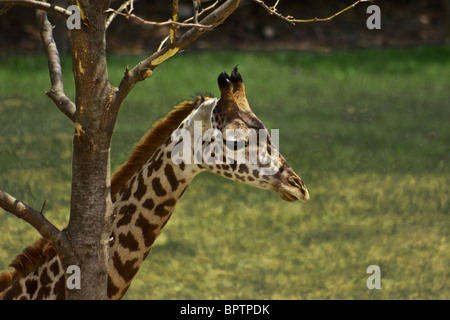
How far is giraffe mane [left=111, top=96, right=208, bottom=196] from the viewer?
203 inches

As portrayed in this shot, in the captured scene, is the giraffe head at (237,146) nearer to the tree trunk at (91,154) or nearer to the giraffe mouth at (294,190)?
the giraffe mouth at (294,190)

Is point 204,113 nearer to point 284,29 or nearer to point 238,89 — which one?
point 238,89

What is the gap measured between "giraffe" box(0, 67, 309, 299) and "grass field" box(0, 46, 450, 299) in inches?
96.6

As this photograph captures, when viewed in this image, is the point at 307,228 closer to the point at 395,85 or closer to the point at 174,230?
the point at 174,230

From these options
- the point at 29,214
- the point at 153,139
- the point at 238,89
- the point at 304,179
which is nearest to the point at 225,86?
the point at 238,89

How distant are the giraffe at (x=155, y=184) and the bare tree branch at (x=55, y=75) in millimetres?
703

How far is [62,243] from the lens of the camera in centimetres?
448

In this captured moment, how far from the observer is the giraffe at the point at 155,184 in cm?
476

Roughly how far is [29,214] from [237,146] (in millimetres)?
1214

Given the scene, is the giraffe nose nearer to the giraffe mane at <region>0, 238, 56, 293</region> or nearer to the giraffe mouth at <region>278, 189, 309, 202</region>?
the giraffe mouth at <region>278, 189, 309, 202</region>

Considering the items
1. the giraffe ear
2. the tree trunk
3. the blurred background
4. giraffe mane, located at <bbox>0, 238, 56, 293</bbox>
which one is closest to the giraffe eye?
the giraffe ear

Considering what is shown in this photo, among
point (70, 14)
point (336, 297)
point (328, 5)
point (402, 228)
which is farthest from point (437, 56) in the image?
point (70, 14)

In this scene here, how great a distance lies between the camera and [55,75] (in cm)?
477

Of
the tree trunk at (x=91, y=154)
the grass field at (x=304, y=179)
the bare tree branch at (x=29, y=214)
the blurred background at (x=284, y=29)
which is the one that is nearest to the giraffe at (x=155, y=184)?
the tree trunk at (x=91, y=154)
